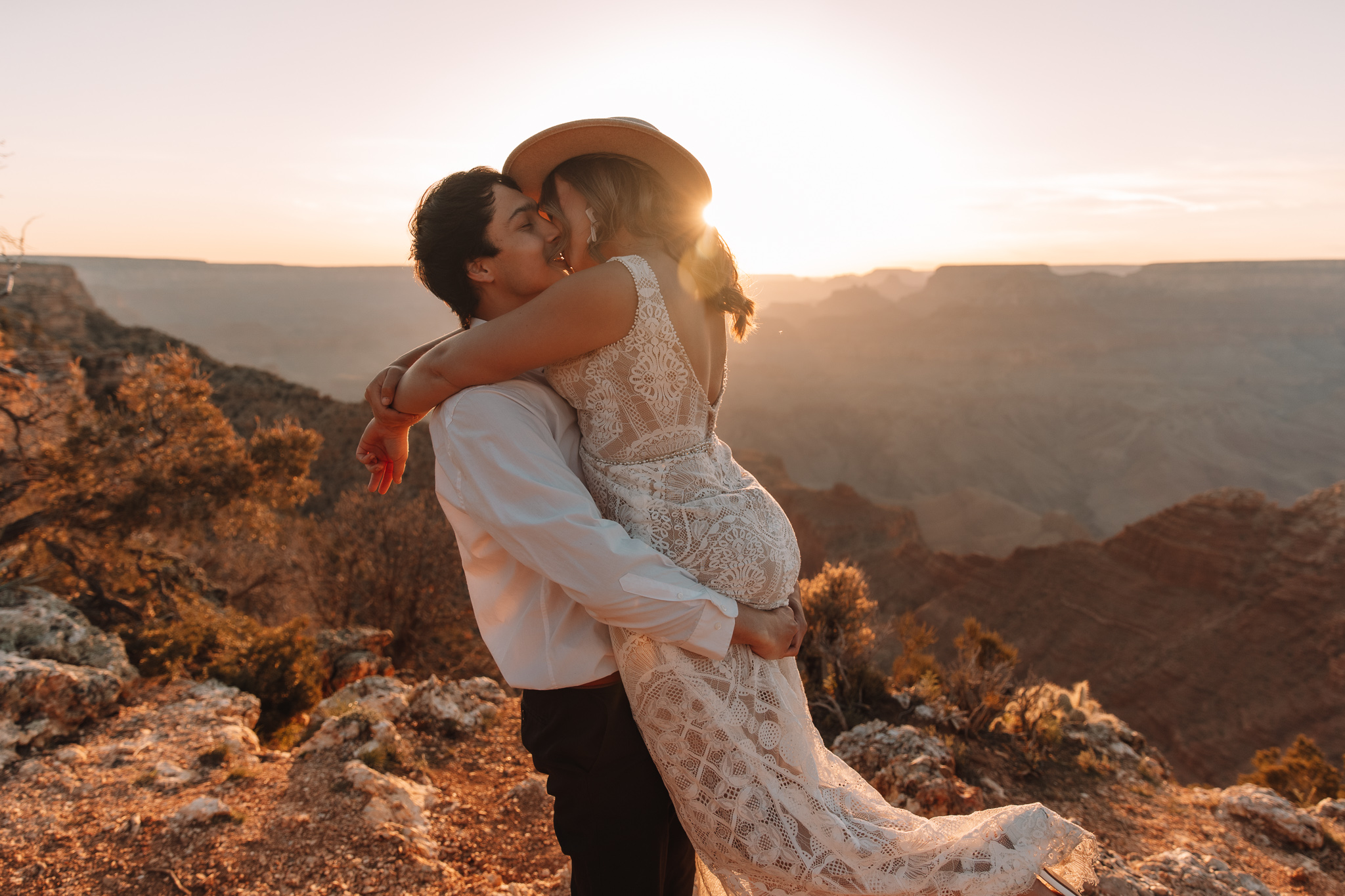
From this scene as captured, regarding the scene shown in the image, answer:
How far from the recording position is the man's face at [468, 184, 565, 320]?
1.52 meters

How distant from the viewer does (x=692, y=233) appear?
5.12 ft

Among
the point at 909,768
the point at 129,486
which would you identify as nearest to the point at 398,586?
the point at 129,486

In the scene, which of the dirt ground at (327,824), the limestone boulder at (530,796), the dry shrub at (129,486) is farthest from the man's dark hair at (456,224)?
the dry shrub at (129,486)

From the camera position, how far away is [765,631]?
1467 mm

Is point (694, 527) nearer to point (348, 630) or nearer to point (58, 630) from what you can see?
point (58, 630)

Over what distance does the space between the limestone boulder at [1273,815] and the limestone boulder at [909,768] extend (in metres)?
1.87

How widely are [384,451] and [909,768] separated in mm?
3444

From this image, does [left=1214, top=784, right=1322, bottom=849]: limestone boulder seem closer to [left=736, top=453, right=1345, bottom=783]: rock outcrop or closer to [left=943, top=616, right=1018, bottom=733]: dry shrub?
[left=943, top=616, right=1018, bottom=733]: dry shrub

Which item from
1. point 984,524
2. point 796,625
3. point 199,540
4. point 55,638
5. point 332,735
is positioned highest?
point 796,625

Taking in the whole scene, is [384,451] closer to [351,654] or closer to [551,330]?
[551,330]

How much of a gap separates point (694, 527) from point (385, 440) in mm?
910

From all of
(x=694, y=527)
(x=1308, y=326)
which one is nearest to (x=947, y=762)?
(x=694, y=527)

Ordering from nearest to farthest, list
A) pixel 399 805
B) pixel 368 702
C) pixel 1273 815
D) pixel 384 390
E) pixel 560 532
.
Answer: pixel 560 532 < pixel 384 390 < pixel 399 805 < pixel 1273 815 < pixel 368 702

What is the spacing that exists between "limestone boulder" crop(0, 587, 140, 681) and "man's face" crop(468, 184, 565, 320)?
15.1 feet
